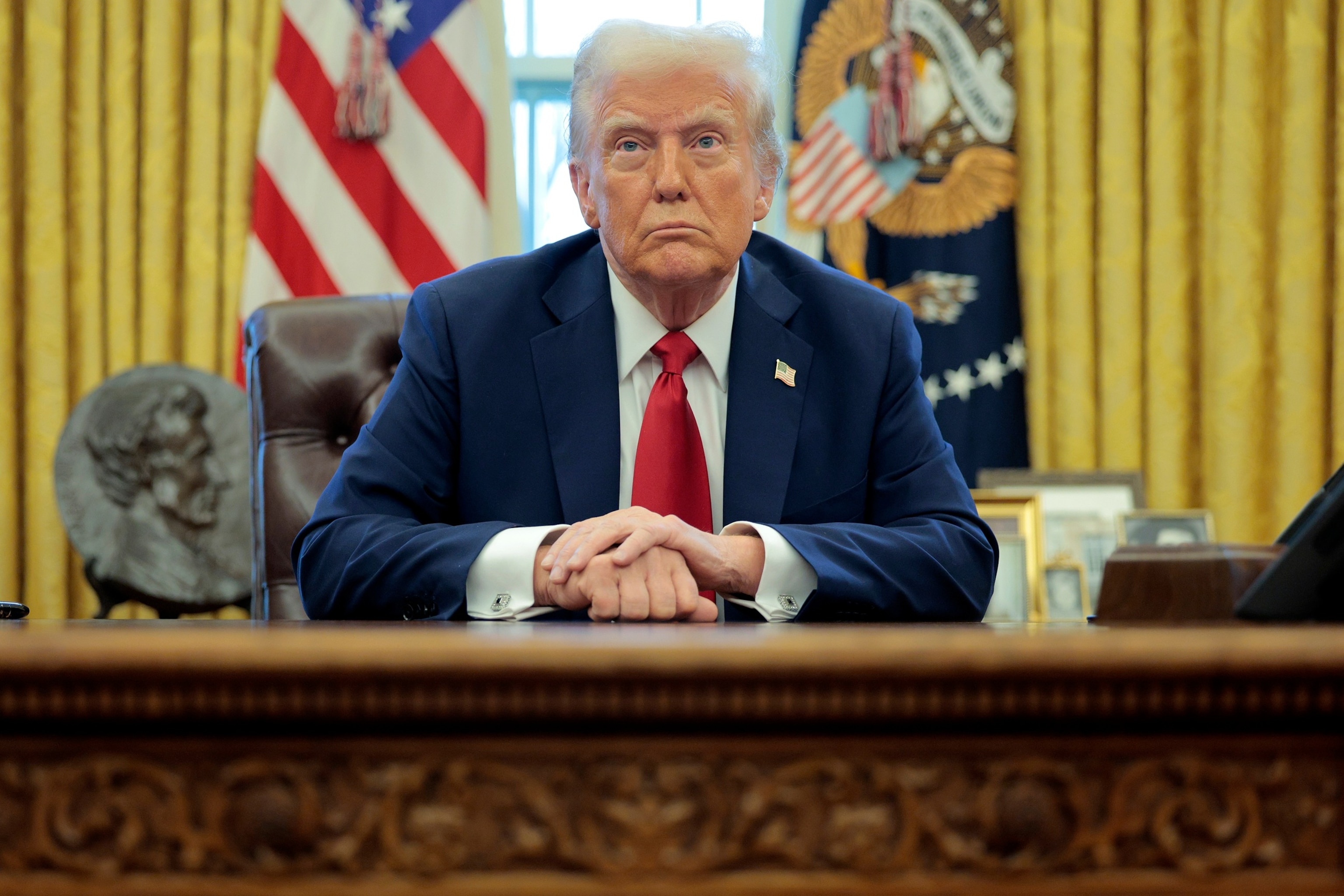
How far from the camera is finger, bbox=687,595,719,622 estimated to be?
4.01ft

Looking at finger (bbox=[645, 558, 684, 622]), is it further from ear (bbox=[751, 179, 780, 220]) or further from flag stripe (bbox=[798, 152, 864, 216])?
flag stripe (bbox=[798, 152, 864, 216])

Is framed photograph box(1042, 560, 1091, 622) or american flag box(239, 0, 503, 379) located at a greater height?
american flag box(239, 0, 503, 379)

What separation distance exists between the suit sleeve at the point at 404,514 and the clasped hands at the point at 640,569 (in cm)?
11

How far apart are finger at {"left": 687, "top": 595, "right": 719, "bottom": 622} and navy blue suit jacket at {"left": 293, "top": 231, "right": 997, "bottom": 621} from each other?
6.6 inches

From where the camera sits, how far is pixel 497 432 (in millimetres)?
1597

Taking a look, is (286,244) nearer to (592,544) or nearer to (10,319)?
(10,319)

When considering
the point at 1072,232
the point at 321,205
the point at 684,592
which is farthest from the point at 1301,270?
the point at 321,205

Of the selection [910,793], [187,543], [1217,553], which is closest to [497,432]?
[1217,553]

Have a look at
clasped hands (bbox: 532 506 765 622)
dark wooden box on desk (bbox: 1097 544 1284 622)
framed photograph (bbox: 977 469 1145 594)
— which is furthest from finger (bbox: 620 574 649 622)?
framed photograph (bbox: 977 469 1145 594)

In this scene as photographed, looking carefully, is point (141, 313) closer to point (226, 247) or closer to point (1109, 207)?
point (226, 247)

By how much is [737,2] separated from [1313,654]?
10.2ft

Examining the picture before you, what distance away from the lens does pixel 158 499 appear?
8.43 feet

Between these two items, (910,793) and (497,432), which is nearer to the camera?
(910,793)

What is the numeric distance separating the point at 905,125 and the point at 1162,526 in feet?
3.85
